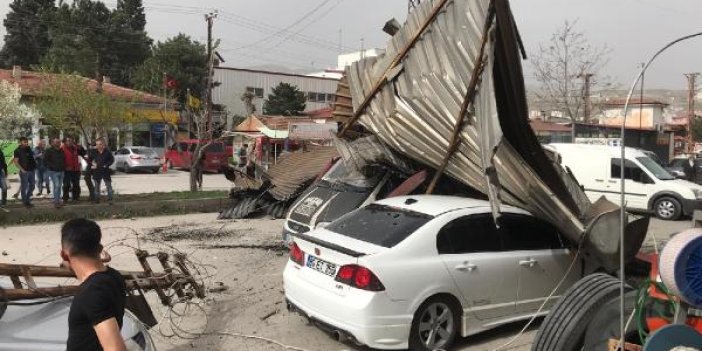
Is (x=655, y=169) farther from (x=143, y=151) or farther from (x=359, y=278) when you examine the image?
(x=143, y=151)

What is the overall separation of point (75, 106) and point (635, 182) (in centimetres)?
2557

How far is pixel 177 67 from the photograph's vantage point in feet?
166

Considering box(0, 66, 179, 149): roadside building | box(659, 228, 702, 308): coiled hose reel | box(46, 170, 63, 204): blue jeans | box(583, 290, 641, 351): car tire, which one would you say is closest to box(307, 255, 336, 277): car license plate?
box(583, 290, 641, 351): car tire

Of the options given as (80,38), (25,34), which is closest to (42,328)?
(80,38)

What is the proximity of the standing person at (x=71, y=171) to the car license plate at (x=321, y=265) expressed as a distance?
1067 centimetres

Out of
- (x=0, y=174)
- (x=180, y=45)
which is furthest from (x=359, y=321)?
(x=180, y=45)

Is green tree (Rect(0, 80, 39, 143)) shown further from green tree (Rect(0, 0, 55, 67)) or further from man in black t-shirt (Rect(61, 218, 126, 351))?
green tree (Rect(0, 0, 55, 67))

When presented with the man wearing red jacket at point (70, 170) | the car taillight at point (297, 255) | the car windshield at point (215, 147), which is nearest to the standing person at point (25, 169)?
the man wearing red jacket at point (70, 170)

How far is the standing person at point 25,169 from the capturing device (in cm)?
1366

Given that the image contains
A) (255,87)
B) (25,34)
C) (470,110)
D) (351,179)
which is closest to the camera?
(470,110)

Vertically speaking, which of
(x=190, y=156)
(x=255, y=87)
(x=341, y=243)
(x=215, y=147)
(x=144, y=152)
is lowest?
(x=190, y=156)

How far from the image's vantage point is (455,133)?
7.58 metres

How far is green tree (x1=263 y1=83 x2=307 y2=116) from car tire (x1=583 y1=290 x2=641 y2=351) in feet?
156

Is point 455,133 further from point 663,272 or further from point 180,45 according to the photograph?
point 180,45
